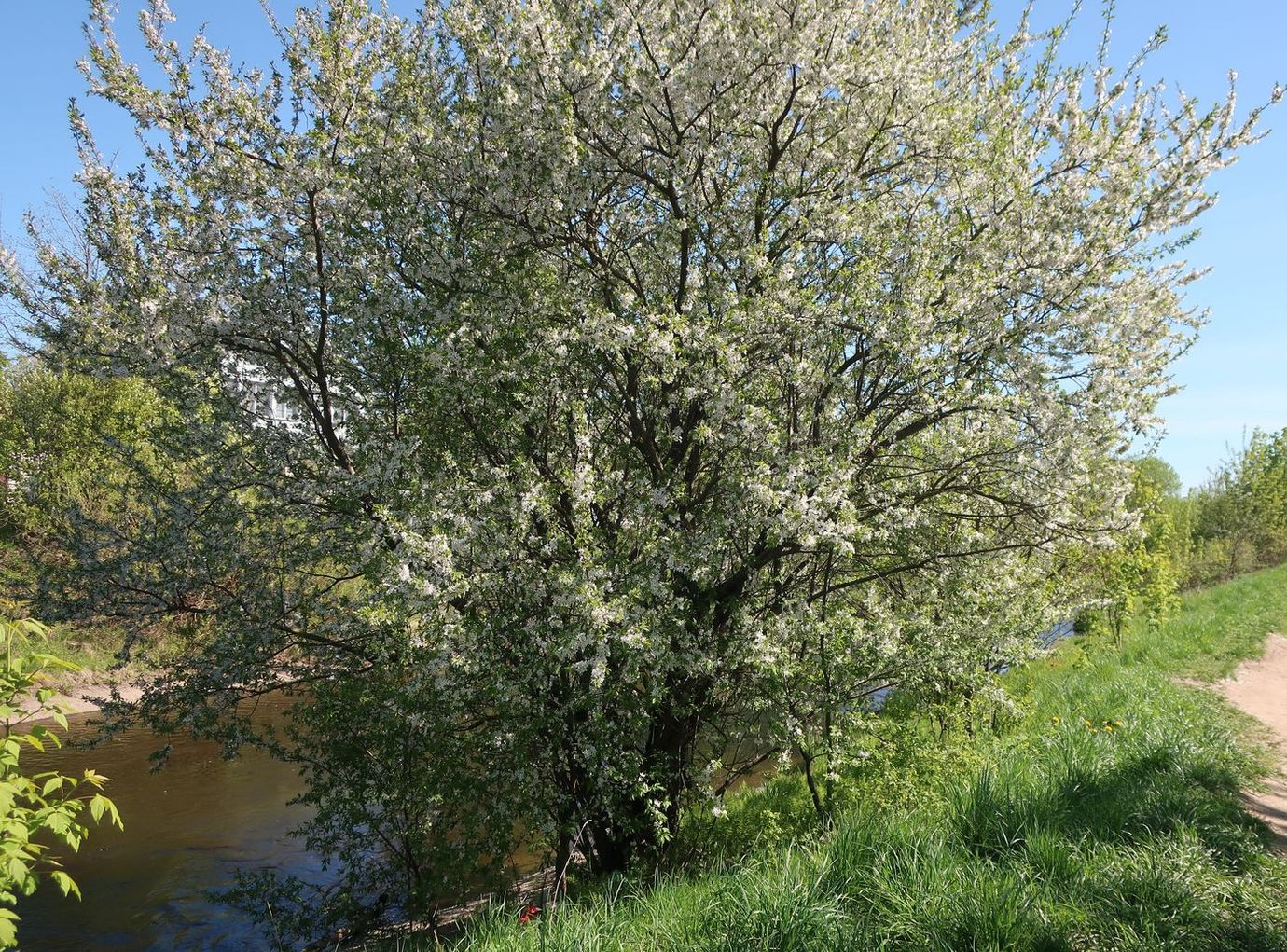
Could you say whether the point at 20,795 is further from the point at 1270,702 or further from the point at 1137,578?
the point at 1137,578

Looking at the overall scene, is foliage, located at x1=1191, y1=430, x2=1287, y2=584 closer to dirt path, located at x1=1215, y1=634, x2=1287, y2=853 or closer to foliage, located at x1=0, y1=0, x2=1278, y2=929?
dirt path, located at x1=1215, y1=634, x2=1287, y2=853

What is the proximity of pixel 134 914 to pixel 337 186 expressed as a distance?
985cm

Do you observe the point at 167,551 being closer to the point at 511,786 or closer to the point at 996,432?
the point at 511,786

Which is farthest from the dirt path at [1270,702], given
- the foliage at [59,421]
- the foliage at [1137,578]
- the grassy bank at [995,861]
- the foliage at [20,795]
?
the foliage at [59,421]

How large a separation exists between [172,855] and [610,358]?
1086cm

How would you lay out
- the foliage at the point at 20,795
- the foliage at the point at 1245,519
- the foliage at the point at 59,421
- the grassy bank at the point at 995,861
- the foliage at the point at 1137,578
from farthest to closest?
the foliage at the point at 1245,519
the foliage at the point at 59,421
the foliage at the point at 1137,578
the grassy bank at the point at 995,861
the foliage at the point at 20,795

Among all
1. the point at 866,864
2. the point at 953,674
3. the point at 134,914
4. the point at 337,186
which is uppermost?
the point at 337,186

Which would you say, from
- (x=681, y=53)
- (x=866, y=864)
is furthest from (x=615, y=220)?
(x=866, y=864)

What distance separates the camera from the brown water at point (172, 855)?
962cm

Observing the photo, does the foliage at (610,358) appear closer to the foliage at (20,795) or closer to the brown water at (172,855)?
the foliage at (20,795)

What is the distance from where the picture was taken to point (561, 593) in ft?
20.5

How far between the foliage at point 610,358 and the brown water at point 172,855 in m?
3.71

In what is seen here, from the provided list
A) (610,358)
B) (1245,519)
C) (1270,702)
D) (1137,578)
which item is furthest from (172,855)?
(1245,519)

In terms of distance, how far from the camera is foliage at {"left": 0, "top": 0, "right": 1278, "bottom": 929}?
6664mm
